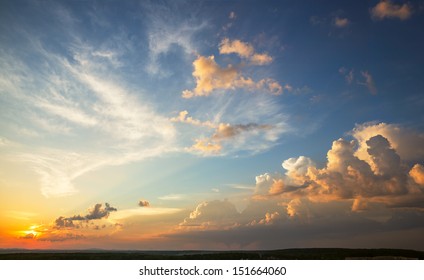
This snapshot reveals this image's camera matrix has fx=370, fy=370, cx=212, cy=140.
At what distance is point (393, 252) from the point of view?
12006 centimetres
